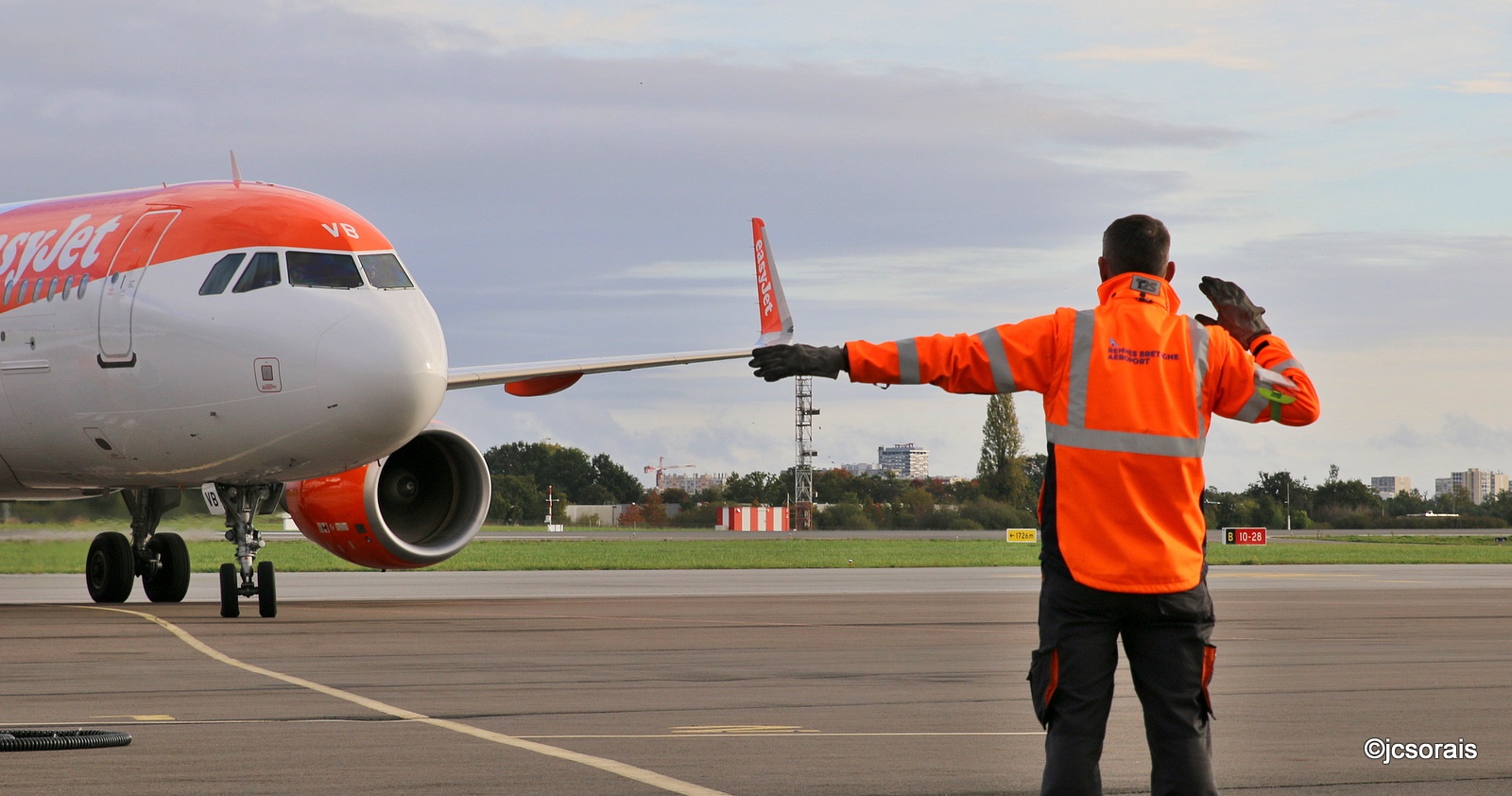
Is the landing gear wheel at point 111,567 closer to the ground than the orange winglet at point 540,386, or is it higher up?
closer to the ground

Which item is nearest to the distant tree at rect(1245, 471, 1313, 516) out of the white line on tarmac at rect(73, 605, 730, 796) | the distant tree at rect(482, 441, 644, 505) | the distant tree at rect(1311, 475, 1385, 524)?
the distant tree at rect(1311, 475, 1385, 524)

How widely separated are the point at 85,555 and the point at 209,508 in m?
4.17

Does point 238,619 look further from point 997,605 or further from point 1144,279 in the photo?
point 1144,279

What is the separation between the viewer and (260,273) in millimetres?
15281

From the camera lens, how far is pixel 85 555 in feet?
65.5

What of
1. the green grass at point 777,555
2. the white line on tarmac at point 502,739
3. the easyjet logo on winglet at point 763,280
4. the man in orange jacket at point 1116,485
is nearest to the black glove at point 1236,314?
the man in orange jacket at point 1116,485

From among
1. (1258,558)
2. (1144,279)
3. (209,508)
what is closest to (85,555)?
(209,508)

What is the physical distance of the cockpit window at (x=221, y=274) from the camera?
1530 cm

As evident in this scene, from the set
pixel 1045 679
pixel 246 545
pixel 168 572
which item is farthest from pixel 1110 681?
pixel 168 572

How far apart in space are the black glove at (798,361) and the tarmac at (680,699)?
169cm

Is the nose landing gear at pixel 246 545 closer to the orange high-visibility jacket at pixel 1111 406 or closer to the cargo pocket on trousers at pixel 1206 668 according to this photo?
the orange high-visibility jacket at pixel 1111 406

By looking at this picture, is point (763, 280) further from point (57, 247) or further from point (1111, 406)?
point (1111, 406)

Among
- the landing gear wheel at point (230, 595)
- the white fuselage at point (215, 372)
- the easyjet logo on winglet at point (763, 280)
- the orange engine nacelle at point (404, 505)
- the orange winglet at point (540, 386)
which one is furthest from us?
the easyjet logo on winglet at point (763, 280)

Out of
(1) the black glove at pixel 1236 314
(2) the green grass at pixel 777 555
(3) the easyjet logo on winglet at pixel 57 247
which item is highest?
(3) the easyjet logo on winglet at pixel 57 247
